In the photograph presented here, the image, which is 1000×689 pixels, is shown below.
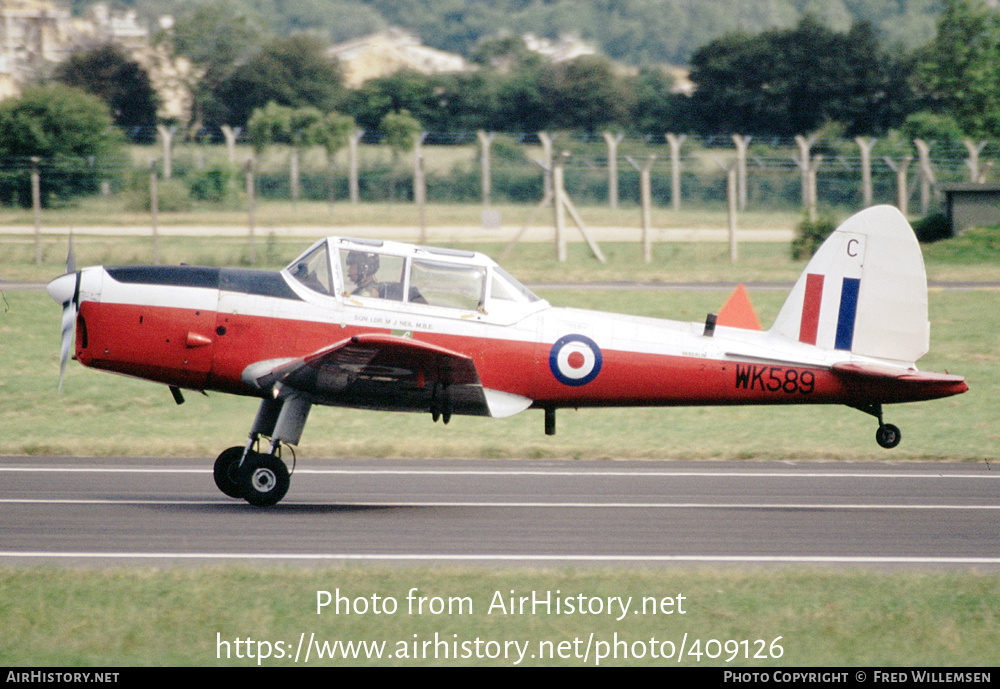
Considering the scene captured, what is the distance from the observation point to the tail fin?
1149 centimetres

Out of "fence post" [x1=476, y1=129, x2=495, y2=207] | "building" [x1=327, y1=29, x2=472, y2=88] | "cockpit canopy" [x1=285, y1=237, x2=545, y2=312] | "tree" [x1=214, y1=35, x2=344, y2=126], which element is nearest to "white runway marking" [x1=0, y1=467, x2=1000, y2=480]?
"cockpit canopy" [x1=285, y1=237, x2=545, y2=312]

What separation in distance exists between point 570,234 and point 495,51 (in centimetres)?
6181

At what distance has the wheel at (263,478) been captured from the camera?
36.3 ft

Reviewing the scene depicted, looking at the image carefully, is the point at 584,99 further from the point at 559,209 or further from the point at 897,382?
the point at 897,382

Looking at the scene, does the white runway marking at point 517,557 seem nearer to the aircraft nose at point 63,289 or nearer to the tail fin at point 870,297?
the aircraft nose at point 63,289

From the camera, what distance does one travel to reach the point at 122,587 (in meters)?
8.12

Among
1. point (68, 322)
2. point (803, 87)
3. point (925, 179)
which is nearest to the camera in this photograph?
point (68, 322)

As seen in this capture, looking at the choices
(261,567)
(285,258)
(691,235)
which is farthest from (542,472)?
(691,235)

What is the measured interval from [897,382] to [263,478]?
5.96 metres

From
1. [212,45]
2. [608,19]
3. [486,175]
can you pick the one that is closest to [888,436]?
[486,175]

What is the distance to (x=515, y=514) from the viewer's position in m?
11.1

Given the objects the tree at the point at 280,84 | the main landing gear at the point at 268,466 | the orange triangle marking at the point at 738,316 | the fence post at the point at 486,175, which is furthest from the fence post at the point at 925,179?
the tree at the point at 280,84

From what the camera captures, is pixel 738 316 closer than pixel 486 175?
Yes

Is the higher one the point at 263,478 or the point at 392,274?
the point at 392,274
